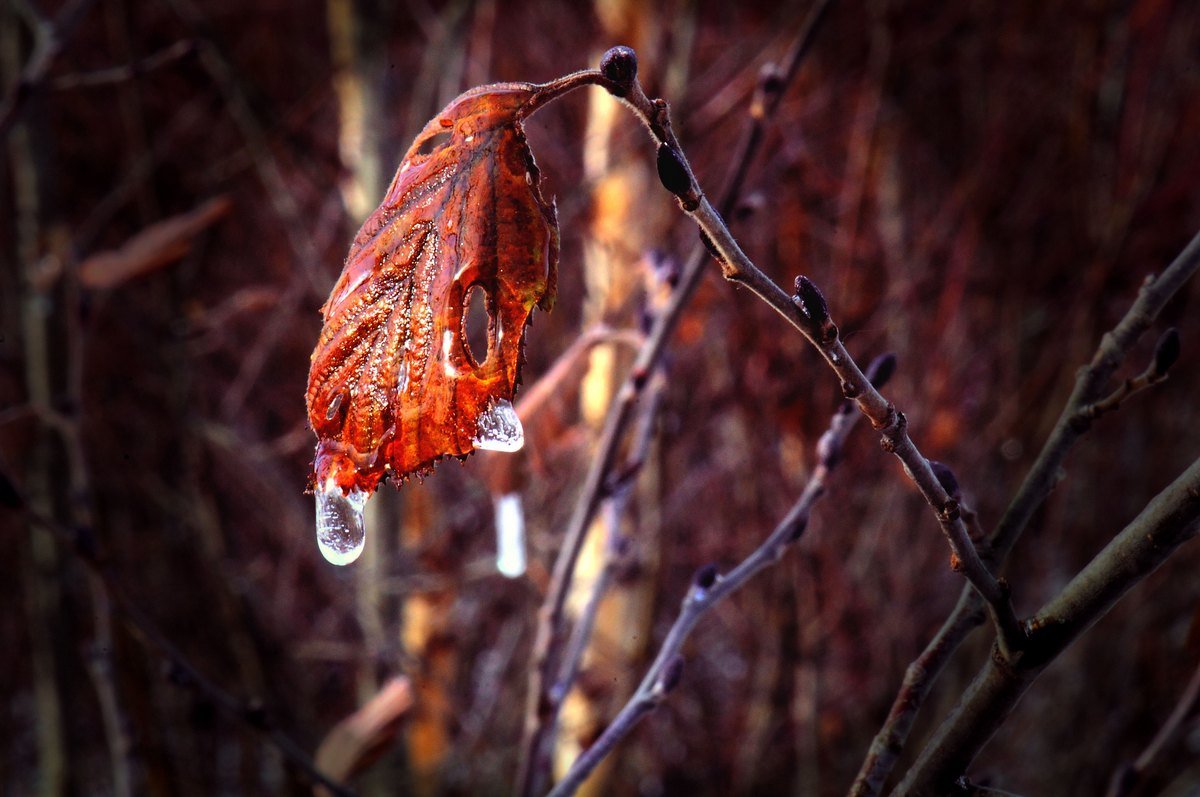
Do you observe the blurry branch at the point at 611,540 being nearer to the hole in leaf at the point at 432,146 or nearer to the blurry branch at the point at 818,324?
the hole in leaf at the point at 432,146

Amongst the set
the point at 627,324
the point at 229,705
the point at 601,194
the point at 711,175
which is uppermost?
the point at 711,175

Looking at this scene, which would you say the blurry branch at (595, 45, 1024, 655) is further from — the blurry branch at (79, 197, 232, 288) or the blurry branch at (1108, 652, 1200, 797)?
the blurry branch at (79, 197, 232, 288)

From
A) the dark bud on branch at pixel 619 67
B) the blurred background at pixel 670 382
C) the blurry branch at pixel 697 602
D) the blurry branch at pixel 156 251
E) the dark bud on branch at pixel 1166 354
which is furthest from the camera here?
the blurred background at pixel 670 382

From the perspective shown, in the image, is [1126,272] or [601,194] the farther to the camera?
[601,194]

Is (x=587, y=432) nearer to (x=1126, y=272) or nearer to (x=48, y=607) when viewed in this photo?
(x=48, y=607)

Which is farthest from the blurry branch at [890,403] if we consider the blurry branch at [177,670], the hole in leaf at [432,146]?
the blurry branch at [177,670]

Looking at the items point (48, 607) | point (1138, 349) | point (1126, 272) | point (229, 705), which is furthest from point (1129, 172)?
point (48, 607)

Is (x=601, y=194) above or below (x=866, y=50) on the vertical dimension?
below

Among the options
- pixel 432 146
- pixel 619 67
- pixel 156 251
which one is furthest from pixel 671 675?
pixel 432 146
